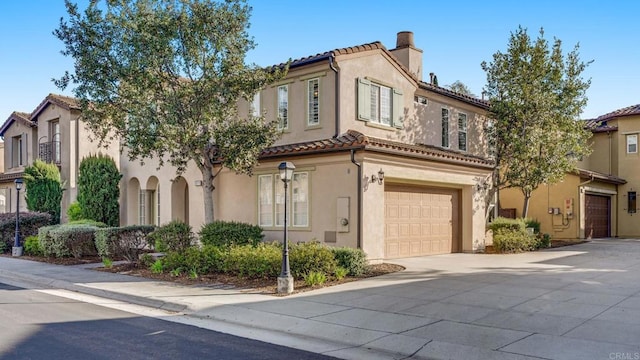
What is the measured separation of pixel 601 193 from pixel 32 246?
26.1 metres

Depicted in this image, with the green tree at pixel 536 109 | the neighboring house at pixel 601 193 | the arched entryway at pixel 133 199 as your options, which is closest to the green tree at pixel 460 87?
the neighboring house at pixel 601 193

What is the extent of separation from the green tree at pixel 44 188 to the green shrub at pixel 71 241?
6665 millimetres

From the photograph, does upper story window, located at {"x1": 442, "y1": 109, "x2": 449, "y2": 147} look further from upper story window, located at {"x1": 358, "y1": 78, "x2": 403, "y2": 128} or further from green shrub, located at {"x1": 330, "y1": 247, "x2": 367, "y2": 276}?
green shrub, located at {"x1": 330, "y1": 247, "x2": 367, "y2": 276}

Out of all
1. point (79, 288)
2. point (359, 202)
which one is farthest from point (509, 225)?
point (79, 288)

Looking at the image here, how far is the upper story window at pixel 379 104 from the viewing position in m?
16.5

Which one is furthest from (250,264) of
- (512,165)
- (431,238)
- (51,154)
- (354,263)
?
(51,154)

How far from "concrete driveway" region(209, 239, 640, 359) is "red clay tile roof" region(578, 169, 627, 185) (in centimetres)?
1133

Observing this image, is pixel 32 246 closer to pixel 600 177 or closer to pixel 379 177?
pixel 379 177

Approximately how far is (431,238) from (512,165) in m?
5.83

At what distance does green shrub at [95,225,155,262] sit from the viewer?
16.2 metres

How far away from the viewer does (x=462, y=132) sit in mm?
21484

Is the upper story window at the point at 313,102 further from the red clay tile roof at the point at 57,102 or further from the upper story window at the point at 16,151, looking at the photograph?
the upper story window at the point at 16,151

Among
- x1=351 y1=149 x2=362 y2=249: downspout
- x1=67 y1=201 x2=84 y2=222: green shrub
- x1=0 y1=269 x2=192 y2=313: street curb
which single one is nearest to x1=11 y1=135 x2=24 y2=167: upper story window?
x1=67 y1=201 x2=84 y2=222: green shrub

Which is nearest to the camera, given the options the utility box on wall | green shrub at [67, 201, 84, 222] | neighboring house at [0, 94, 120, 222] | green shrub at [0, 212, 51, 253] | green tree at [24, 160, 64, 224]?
the utility box on wall
